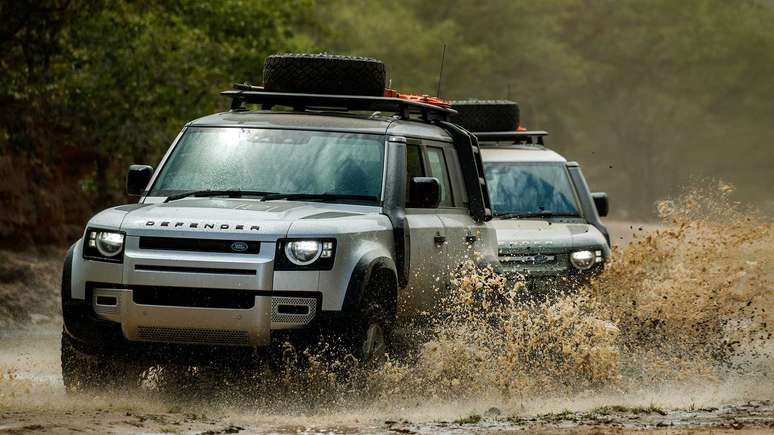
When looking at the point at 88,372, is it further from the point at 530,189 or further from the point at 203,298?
the point at 530,189

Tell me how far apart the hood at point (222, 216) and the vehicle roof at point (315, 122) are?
0.90 m

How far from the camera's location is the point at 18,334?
55.2ft

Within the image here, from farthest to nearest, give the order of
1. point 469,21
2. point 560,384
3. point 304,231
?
point 469,21 → point 560,384 → point 304,231

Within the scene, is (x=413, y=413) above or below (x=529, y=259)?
below

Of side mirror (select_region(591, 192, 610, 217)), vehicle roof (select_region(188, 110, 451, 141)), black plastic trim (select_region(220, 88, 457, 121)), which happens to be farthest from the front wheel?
side mirror (select_region(591, 192, 610, 217))

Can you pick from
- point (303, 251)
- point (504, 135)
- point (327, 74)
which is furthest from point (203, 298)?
point (504, 135)

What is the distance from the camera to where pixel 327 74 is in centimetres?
1103

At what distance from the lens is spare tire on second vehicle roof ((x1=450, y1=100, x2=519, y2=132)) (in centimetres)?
1530

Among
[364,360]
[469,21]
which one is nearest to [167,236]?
[364,360]

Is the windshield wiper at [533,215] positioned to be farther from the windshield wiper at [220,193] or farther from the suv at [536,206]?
the windshield wiper at [220,193]

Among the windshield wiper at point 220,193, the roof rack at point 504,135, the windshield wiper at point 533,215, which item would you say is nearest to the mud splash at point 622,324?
the windshield wiper at point 533,215

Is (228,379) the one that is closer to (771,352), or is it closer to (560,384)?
(560,384)

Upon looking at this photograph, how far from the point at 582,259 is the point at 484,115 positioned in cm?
245

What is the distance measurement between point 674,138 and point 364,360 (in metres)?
→ 69.7
